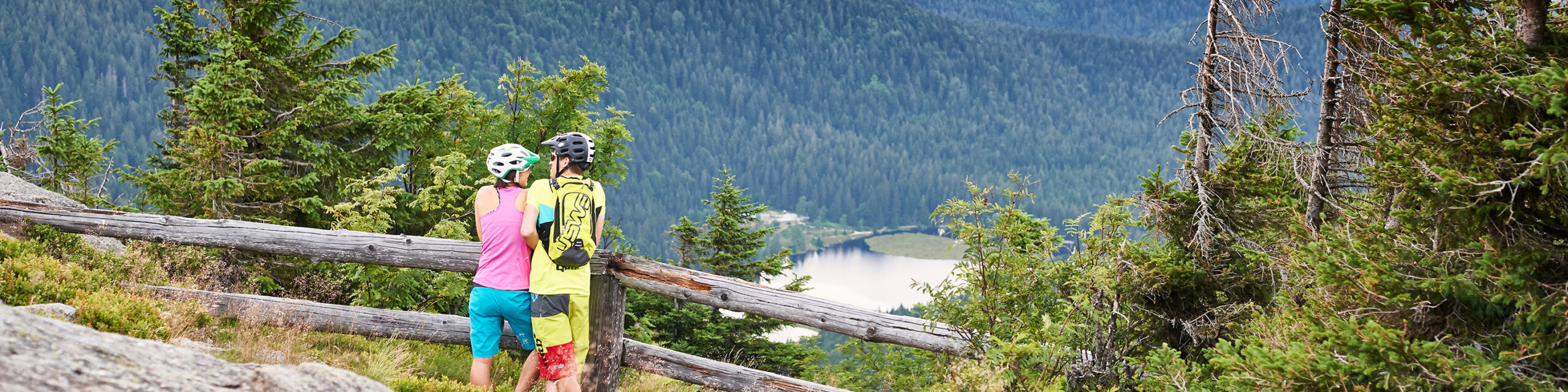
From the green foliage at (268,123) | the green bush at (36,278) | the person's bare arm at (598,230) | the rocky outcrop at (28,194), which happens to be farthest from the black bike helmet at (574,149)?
the green foliage at (268,123)

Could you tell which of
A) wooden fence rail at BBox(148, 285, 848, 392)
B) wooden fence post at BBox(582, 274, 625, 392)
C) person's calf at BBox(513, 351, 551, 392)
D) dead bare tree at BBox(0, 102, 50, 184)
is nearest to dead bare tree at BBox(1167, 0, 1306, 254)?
wooden fence rail at BBox(148, 285, 848, 392)

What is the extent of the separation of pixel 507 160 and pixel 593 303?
111 cm

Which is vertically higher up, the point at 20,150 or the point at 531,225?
the point at 20,150

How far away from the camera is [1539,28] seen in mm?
3441

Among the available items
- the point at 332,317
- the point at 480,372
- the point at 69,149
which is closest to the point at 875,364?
the point at 332,317

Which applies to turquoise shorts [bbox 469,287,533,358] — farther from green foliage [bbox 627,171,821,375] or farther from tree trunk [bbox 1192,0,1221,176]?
green foliage [bbox 627,171,821,375]

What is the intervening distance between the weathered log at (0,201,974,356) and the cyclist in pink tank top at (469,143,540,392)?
57cm

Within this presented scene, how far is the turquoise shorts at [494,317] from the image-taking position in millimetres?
4508

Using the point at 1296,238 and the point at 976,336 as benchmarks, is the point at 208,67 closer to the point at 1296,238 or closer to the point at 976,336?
the point at 976,336

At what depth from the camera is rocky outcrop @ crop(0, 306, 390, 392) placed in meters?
2.06

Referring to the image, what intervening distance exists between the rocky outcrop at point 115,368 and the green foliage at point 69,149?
87.0 feet

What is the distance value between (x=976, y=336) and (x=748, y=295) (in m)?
1.39

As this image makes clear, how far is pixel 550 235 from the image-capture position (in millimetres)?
4359

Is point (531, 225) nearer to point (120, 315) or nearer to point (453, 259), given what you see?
point (453, 259)
